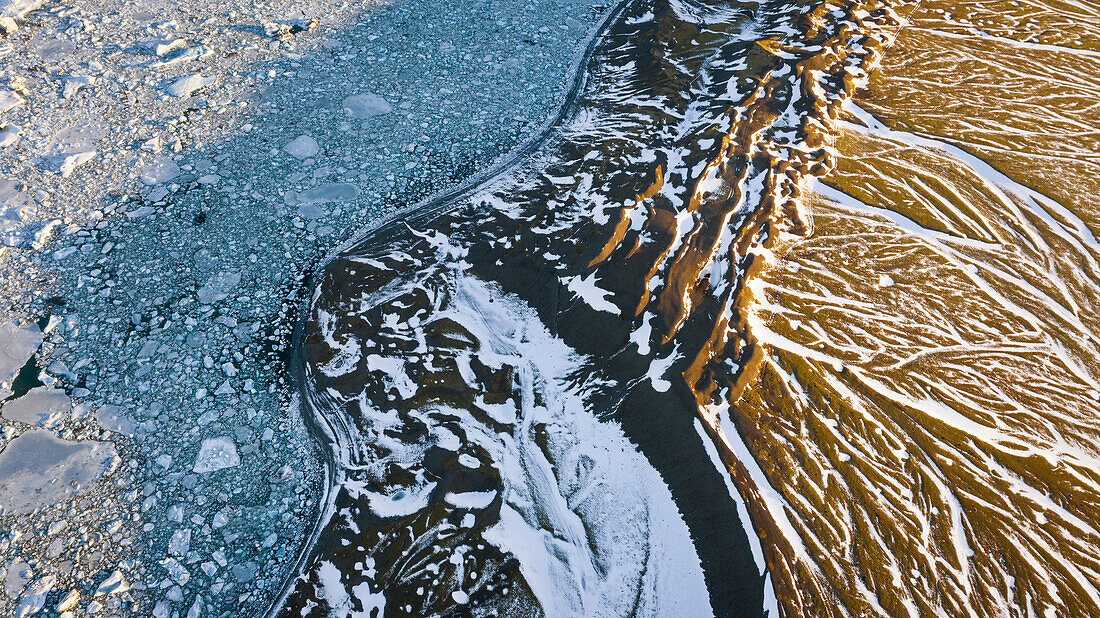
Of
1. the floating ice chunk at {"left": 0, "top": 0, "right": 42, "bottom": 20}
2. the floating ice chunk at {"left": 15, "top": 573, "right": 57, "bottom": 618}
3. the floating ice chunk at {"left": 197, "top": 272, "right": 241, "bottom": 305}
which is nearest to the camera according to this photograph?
the floating ice chunk at {"left": 15, "top": 573, "right": 57, "bottom": 618}

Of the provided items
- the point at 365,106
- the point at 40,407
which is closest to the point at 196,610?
the point at 40,407

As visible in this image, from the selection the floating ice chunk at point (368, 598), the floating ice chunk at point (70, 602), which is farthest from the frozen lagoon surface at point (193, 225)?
the floating ice chunk at point (368, 598)

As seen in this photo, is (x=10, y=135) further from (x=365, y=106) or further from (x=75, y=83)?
(x=365, y=106)

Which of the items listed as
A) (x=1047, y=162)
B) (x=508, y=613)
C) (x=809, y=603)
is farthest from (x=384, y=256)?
(x=1047, y=162)

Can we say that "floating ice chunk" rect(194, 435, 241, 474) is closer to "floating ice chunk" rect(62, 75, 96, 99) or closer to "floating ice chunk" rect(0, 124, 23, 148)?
"floating ice chunk" rect(0, 124, 23, 148)

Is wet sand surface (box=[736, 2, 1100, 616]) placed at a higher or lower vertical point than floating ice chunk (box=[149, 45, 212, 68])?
lower

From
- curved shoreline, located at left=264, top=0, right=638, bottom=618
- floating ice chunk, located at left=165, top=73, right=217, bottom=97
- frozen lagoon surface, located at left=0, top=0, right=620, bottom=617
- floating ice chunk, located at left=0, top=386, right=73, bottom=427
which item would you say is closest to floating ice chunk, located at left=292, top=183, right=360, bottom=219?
frozen lagoon surface, located at left=0, top=0, right=620, bottom=617

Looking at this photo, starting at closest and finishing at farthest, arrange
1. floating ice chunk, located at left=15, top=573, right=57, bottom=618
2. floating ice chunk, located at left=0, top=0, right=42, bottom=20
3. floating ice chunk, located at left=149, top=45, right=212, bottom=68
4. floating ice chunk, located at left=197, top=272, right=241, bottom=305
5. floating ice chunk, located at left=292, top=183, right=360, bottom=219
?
1. floating ice chunk, located at left=15, top=573, right=57, bottom=618
2. floating ice chunk, located at left=197, top=272, right=241, bottom=305
3. floating ice chunk, located at left=292, top=183, right=360, bottom=219
4. floating ice chunk, located at left=149, top=45, right=212, bottom=68
5. floating ice chunk, located at left=0, top=0, right=42, bottom=20
